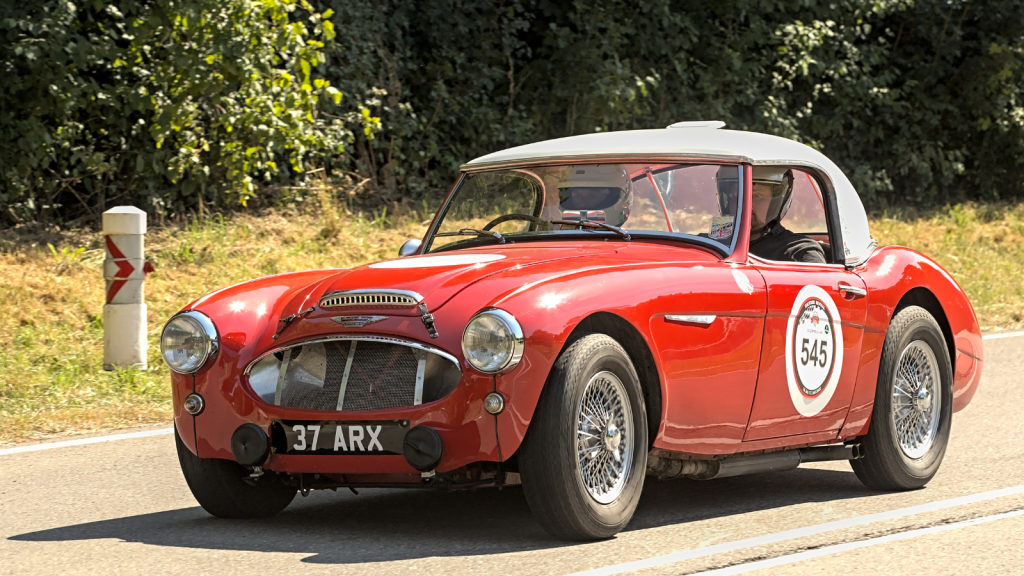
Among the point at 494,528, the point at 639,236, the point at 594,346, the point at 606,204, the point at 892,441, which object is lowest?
the point at 494,528

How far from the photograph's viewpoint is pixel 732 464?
18.3 feet

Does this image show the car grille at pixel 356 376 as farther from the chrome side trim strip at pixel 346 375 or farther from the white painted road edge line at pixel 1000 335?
the white painted road edge line at pixel 1000 335

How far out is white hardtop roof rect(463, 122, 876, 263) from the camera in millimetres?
6094

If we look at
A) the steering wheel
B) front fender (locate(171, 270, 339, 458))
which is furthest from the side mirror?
front fender (locate(171, 270, 339, 458))

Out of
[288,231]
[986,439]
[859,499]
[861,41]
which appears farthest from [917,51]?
[859,499]

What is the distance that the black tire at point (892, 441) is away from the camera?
6.20m

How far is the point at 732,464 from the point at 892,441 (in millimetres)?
1065

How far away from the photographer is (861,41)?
72.4 ft

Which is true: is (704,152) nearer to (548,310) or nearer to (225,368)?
(548,310)

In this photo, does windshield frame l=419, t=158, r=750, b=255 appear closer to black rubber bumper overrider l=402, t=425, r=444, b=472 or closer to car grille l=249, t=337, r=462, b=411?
car grille l=249, t=337, r=462, b=411

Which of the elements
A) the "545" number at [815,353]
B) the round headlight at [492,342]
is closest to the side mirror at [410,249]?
the round headlight at [492,342]

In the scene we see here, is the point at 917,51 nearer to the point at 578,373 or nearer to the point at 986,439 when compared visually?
the point at 986,439

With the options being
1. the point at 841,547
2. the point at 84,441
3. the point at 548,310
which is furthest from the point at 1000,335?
the point at 548,310

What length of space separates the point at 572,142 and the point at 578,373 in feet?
6.43
